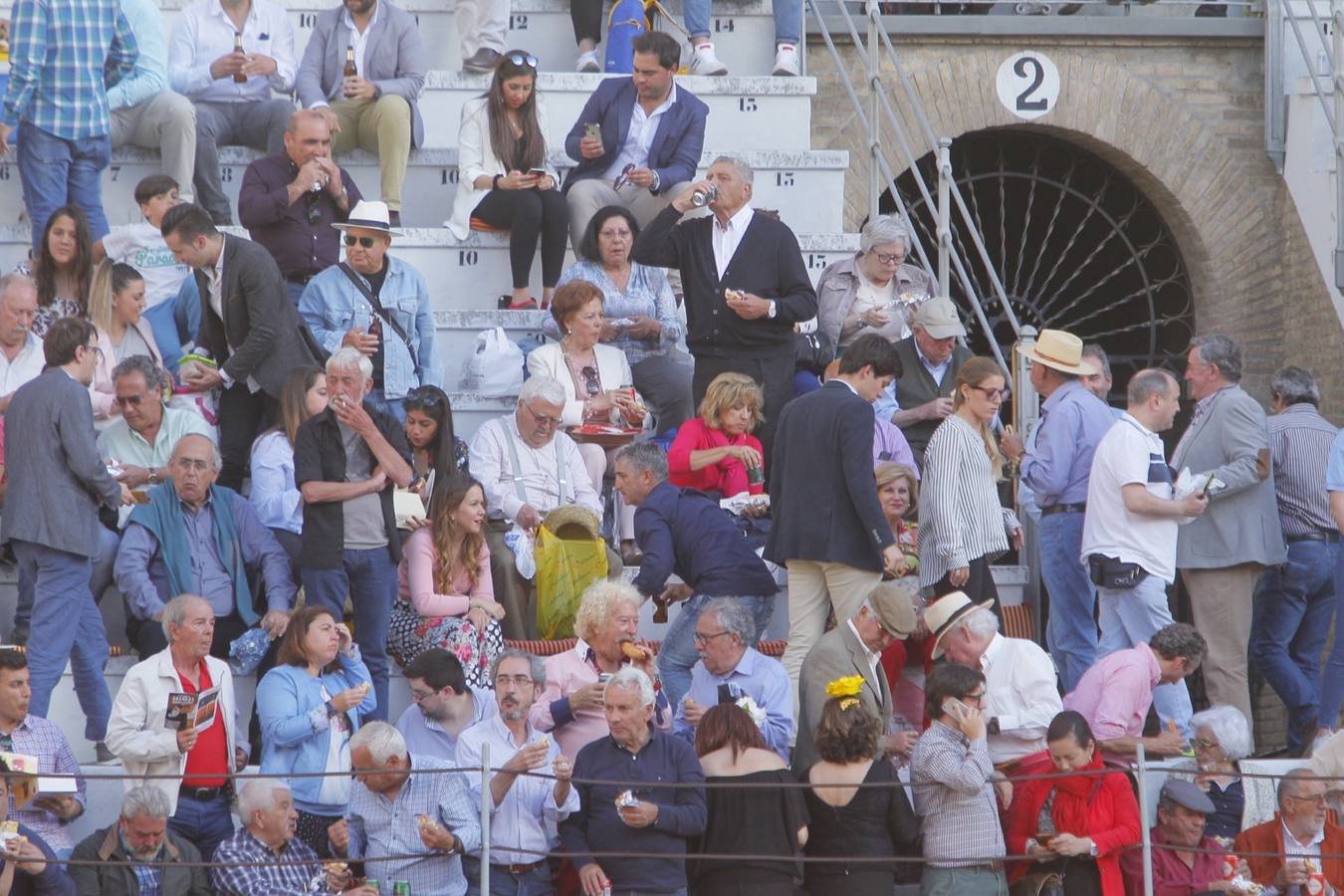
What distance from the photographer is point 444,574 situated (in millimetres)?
9984

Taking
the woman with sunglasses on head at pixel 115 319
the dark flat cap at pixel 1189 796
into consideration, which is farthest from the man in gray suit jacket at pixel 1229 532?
the woman with sunglasses on head at pixel 115 319

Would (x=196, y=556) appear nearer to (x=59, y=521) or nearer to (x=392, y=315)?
(x=59, y=521)

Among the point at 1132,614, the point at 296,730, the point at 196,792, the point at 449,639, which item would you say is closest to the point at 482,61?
the point at 449,639

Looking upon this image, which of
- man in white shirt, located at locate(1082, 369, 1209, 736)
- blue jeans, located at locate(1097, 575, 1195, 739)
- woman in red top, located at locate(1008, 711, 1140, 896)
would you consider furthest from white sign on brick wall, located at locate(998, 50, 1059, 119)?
woman in red top, located at locate(1008, 711, 1140, 896)

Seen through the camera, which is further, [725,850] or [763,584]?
[763,584]

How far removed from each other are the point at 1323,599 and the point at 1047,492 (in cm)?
149

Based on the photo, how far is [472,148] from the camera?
1252cm

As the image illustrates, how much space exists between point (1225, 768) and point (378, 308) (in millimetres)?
4535

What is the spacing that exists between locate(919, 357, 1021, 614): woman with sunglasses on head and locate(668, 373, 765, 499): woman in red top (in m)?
0.87

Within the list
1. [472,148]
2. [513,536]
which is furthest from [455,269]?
[513,536]

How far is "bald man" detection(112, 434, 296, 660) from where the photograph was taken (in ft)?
32.4

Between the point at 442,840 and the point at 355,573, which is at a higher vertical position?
the point at 355,573

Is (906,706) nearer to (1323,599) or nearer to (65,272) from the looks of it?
(1323,599)

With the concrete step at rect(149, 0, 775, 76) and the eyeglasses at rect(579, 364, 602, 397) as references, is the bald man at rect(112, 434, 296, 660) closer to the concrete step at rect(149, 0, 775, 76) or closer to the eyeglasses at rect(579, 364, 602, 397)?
the eyeglasses at rect(579, 364, 602, 397)
